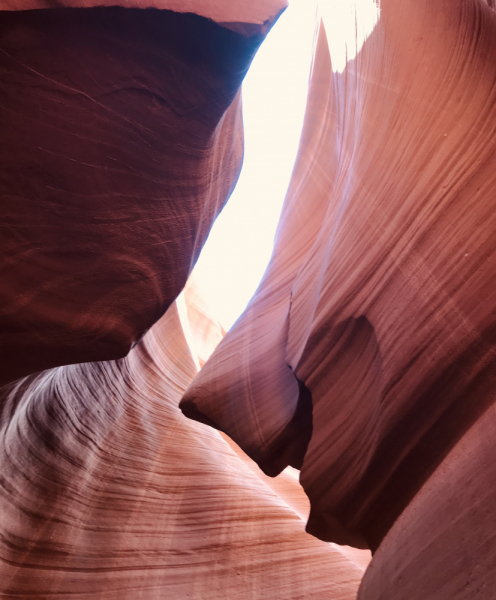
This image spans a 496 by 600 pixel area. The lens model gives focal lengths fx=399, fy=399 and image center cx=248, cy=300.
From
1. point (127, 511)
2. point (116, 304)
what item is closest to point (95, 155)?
point (116, 304)

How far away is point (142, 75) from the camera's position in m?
1.29

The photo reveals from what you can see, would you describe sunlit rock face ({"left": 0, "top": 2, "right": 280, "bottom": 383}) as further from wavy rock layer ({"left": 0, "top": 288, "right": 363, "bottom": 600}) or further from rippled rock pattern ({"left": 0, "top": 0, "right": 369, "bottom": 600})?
wavy rock layer ({"left": 0, "top": 288, "right": 363, "bottom": 600})

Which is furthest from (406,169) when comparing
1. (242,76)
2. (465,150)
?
(242,76)

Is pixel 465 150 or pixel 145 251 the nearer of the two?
pixel 465 150

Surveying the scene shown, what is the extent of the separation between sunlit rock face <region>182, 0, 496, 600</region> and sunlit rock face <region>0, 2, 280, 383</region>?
585mm

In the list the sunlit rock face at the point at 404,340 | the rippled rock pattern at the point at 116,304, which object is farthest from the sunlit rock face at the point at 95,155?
the sunlit rock face at the point at 404,340

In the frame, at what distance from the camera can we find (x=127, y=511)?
6.89 ft

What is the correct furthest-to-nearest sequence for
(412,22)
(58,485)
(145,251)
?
(58,485), (145,251), (412,22)

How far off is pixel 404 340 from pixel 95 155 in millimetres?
1141

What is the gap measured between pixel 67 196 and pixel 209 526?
6.16ft

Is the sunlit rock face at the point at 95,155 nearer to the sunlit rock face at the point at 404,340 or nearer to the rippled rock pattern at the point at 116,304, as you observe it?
the rippled rock pattern at the point at 116,304

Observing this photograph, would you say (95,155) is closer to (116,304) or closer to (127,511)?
(116,304)

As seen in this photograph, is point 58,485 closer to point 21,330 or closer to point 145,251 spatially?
point 21,330

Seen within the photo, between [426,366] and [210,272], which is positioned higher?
[426,366]
